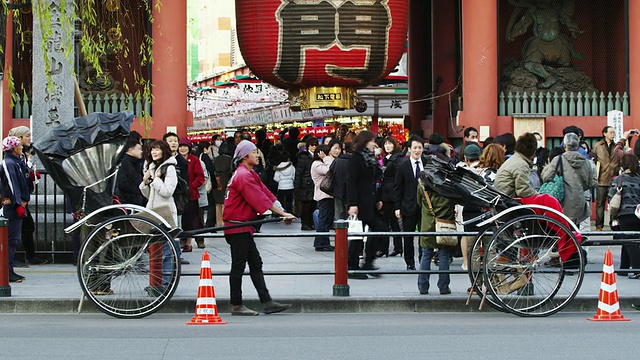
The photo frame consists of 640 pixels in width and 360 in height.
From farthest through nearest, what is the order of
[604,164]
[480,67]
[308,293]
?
[480,67] → [604,164] → [308,293]

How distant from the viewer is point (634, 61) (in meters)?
24.0

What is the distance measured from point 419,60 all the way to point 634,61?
7918 mm

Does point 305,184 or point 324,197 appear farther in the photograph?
point 305,184

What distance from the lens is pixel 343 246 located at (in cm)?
1161

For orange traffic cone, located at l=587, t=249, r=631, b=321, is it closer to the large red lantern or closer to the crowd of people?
the crowd of people

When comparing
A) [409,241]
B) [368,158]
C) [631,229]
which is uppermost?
[368,158]

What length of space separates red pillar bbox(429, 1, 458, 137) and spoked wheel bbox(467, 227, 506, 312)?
17191mm

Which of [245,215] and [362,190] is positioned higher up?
[362,190]

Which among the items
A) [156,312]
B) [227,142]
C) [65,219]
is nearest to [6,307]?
[156,312]

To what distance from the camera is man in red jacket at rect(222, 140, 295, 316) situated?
10.9 meters

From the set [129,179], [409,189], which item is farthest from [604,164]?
[129,179]

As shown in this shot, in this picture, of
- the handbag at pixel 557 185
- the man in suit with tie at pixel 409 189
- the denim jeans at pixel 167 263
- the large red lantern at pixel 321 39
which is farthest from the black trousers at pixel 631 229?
the large red lantern at pixel 321 39

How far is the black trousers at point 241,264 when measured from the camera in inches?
431

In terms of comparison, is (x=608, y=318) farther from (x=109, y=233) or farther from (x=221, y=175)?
(x=221, y=175)
